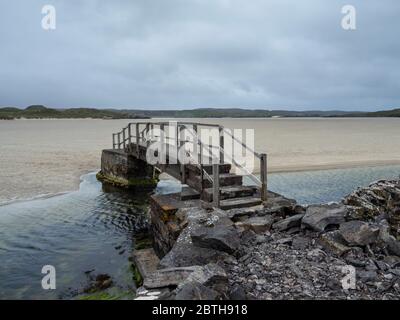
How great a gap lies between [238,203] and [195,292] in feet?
14.7

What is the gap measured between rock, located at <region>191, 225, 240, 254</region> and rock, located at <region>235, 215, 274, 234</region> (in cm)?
77

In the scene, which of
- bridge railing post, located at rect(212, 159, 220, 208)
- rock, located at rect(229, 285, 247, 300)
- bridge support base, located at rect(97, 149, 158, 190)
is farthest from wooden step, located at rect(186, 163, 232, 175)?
bridge support base, located at rect(97, 149, 158, 190)

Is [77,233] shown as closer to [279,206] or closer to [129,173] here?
[279,206]

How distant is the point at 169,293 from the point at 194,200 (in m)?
5.11

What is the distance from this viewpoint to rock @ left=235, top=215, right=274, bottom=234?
7480 millimetres

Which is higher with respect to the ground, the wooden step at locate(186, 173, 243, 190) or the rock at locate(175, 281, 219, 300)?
the wooden step at locate(186, 173, 243, 190)

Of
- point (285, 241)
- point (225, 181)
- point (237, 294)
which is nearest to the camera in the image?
point (237, 294)

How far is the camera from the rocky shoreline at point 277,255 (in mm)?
5121

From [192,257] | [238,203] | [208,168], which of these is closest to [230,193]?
[238,203]

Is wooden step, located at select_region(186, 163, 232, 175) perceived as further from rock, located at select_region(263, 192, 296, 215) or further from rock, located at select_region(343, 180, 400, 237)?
rock, located at select_region(343, 180, 400, 237)

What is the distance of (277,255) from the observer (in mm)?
6285

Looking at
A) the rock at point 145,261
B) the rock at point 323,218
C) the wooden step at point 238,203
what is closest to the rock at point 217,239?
the rock at point 323,218

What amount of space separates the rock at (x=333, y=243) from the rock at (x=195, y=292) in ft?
8.57
